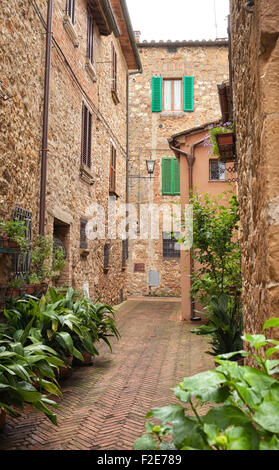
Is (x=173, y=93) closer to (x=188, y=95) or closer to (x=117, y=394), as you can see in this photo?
(x=188, y=95)

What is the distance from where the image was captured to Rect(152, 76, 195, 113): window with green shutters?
1552 cm

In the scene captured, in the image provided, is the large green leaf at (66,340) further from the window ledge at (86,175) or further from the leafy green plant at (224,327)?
the window ledge at (86,175)

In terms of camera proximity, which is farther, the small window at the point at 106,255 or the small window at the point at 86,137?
the small window at the point at 106,255

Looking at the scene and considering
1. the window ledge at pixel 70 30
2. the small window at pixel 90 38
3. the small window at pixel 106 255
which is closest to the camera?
the window ledge at pixel 70 30

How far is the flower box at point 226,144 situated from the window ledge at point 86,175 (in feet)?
12.5

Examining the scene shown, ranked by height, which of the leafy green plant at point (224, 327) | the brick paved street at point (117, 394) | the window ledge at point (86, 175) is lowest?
the brick paved street at point (117, 394)

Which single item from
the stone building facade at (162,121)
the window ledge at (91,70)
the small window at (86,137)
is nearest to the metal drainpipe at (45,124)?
the small window at (86,137)

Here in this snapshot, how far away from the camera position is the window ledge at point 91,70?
8641 millimetres

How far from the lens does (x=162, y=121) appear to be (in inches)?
623

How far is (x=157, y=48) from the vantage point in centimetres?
1593

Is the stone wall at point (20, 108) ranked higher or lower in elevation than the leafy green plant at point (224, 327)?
higher

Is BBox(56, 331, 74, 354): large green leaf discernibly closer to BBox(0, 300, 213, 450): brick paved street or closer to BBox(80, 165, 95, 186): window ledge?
BBox(0, 300, 213, 450): brick paved street
